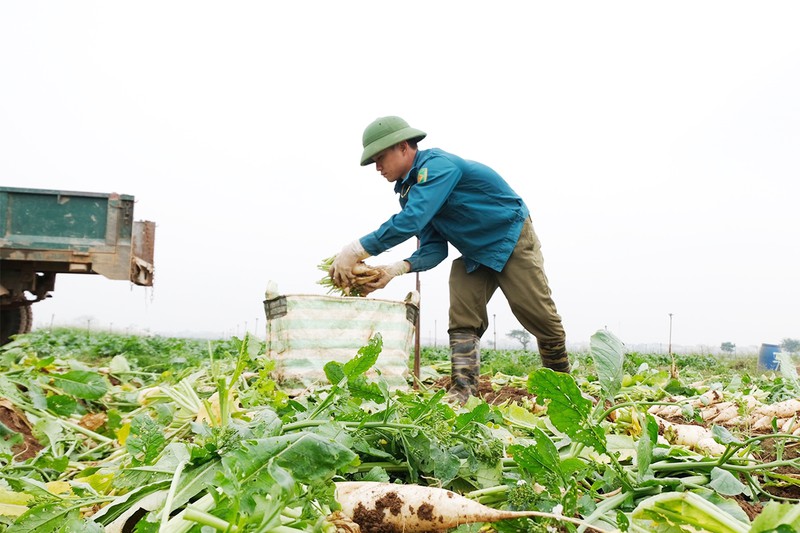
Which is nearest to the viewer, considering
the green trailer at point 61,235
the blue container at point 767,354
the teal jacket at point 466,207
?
the teal jacket at point 466,207

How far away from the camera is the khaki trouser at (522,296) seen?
430cm

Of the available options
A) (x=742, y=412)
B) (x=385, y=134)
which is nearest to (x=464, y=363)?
(x=385, y=134)

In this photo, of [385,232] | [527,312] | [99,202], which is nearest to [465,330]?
[527,312]

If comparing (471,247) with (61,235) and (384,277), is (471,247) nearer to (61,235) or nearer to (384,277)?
(384,277)

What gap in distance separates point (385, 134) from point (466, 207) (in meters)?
0.76

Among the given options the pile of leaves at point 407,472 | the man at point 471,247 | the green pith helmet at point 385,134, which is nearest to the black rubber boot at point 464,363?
the man at point 471,247

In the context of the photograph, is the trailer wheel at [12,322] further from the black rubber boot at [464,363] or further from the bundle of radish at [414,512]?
the bundle of radish at [414,512]

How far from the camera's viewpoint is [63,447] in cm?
235

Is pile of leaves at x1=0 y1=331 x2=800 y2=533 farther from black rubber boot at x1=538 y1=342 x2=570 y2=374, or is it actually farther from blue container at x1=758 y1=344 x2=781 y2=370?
blue container at x1=758 y1=344 x2=781 y2=370

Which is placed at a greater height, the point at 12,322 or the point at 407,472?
the point at 407,472

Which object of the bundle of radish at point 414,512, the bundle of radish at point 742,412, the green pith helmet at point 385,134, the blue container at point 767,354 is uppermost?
the green pith helmet at point 385,134

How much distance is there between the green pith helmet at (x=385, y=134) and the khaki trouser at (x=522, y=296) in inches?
42.3

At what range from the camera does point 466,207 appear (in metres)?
4.26

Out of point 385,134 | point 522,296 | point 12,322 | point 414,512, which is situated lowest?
point 12,322
